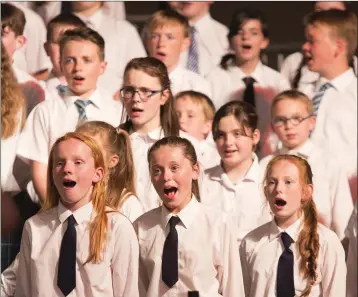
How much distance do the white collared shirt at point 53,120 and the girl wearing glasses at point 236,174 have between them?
373 millimetres

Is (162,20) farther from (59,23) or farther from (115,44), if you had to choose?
(59,23)

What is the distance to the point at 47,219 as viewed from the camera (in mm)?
3262

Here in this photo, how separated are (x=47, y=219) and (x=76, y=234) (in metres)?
0.10

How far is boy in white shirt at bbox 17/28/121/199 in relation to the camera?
378 centimetres

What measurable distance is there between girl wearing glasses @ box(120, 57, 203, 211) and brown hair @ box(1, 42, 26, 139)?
37 centimetres

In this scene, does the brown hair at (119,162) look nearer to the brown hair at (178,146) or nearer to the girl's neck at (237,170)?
the brown hair at (178,146)

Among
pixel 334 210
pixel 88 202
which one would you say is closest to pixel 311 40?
pixel 334 210

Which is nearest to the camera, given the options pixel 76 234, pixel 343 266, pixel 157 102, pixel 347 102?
pixel 76 234

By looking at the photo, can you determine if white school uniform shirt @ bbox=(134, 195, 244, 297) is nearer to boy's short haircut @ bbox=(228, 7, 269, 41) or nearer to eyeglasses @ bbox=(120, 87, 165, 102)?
eyeglasses @ bbox=(120, 87, 165, 102)

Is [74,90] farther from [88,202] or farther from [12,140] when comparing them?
[88,202]

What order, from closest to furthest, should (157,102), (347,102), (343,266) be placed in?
(343,266), (157,102), (347,102)

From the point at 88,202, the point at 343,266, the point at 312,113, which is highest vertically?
the point at 312,113

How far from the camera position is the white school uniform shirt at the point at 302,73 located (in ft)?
13.4

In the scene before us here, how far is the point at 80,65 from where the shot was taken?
3848mm
